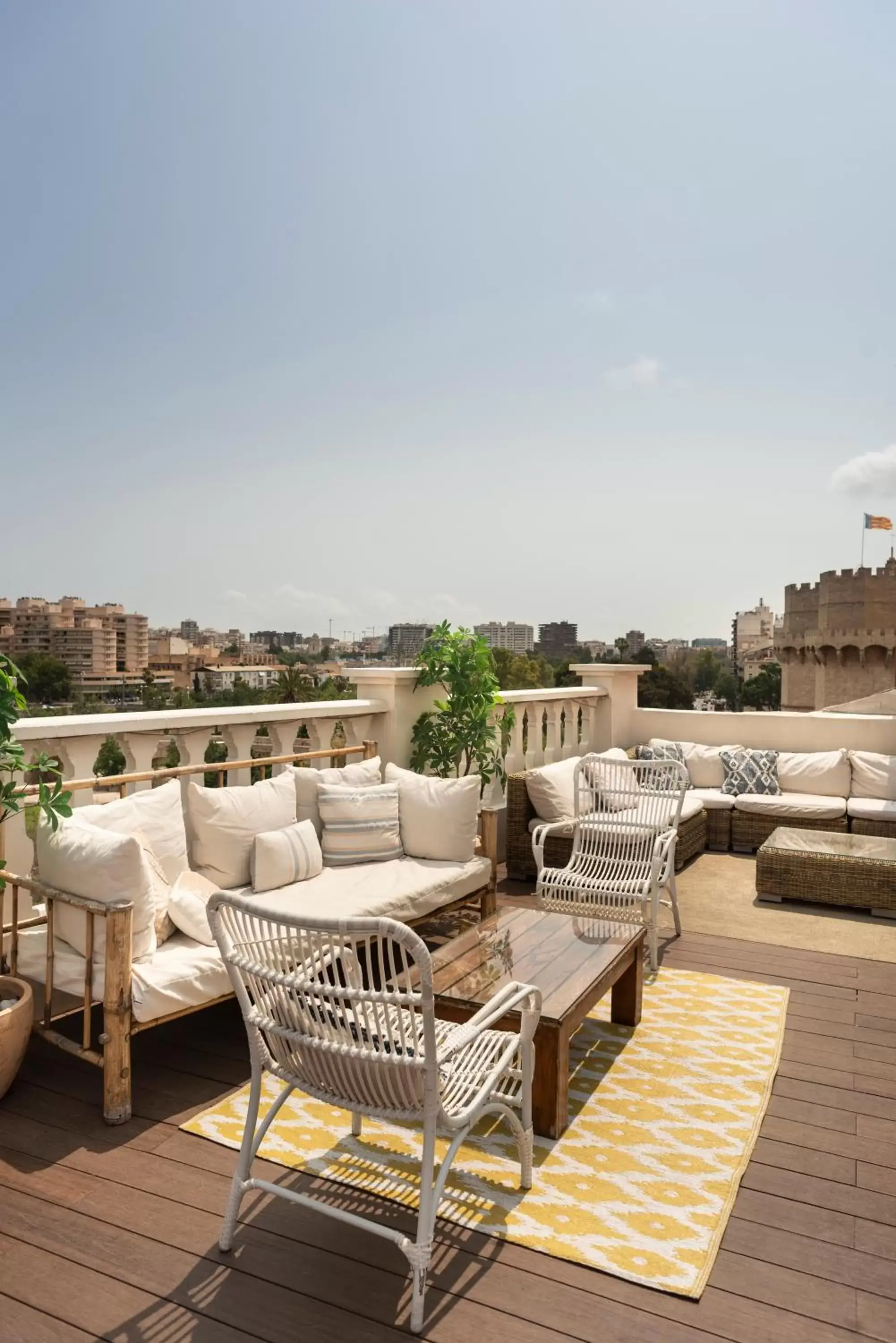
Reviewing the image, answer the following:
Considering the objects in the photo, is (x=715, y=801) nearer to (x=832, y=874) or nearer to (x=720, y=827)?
(x=720, y=827)

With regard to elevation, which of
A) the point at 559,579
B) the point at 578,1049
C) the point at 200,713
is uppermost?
the point at 559,579

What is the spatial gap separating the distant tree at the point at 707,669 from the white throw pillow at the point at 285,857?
43.7 metres

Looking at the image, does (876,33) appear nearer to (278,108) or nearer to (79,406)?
(278,108)

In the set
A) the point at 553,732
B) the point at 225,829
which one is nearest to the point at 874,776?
the point at 553,732

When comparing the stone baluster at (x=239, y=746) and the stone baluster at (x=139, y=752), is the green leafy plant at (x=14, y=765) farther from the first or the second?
the stone baluster at (x=239, y=746)

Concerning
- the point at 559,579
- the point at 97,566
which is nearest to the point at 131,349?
the point at 97,566

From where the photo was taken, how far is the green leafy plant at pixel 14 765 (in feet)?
8.50

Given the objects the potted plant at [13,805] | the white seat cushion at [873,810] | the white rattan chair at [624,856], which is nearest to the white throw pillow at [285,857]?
the potted plant at [13,805]

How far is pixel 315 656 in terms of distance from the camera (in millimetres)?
28906

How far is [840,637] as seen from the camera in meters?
31.1

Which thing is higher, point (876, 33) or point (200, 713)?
point (876, 33)

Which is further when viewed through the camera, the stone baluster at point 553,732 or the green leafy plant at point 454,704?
the stone baluster at point 553,732

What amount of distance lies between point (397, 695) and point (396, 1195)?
9.67 feet

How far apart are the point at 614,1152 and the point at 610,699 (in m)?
5.09
